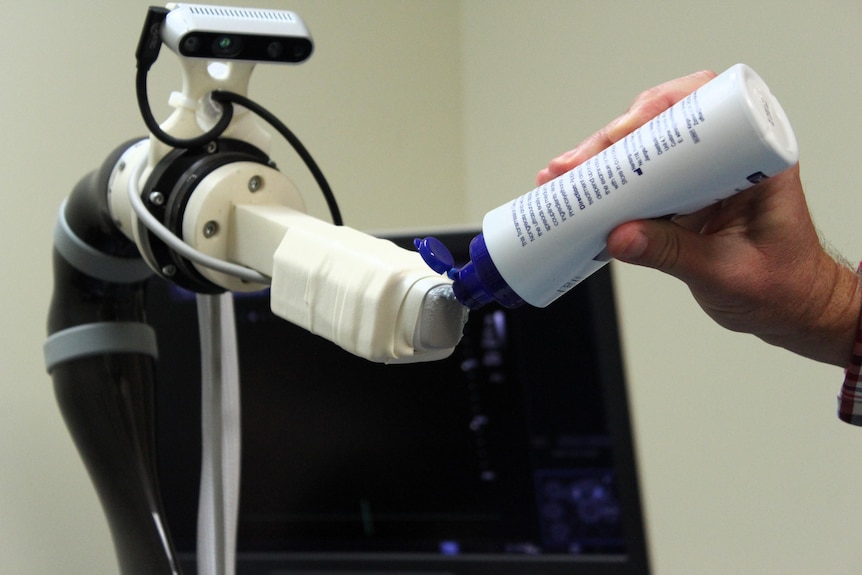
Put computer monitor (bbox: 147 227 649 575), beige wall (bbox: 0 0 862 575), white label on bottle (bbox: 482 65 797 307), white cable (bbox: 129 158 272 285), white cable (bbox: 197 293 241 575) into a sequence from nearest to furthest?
1. white label on bottle (bbox: 482 65 797 307)
2. white cable (bbox: 129 158 272 285)
3. white cable (bbox: 197 293 241 575)
4. computer monitor (bbox: 147 227 649 575)
5. beige wall (bbox: 0 0 862 575)

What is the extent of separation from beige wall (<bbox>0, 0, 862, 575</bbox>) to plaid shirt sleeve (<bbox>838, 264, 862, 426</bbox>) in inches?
8.1

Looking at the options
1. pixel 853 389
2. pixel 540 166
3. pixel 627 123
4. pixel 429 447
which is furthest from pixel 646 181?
pixel 540 166

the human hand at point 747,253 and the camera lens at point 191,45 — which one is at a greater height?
the camera lens at point 191,45

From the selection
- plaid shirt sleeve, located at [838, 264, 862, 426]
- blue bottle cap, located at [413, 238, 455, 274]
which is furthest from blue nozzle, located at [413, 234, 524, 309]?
plaid shirt sleeve, located at [838, 264, 862, 426]

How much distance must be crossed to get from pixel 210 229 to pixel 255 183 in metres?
0.04

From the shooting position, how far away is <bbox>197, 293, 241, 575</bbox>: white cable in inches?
21.3

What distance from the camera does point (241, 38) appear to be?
0.47 m

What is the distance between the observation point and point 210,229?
45cm

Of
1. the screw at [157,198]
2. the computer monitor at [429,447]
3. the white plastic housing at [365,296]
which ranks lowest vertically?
the computer monitor at [429,447]

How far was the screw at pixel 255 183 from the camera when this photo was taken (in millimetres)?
467

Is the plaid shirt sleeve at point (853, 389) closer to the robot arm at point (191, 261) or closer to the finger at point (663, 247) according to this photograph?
the finger at point (663, 247)

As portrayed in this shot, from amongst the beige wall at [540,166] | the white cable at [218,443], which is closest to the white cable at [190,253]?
the white cable at [218,443]

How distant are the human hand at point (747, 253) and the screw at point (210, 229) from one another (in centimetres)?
18

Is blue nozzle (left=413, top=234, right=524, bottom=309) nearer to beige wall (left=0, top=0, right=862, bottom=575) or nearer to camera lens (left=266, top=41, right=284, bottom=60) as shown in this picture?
camera lens (left=266, top=41, right=284, bottom=60)
